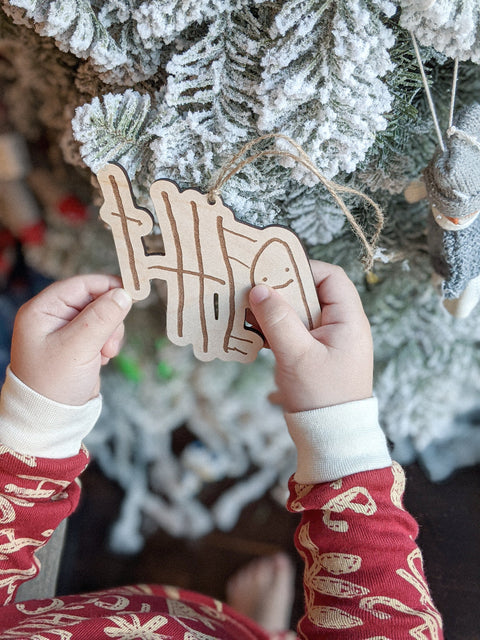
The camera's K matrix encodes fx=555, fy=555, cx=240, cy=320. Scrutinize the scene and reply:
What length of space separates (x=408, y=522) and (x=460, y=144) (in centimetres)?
32

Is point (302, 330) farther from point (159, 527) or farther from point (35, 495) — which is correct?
point (159, 527)

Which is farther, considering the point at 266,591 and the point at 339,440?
the point at 266,591

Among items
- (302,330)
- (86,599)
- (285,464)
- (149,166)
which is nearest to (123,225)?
(149,166)

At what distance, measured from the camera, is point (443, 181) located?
44 cm

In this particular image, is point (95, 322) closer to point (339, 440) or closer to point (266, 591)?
point (339, 440)

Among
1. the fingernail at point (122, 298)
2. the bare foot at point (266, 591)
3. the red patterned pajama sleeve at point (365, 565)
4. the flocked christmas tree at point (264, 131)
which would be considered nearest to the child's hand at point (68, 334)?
the fingernail at point (122, 298)

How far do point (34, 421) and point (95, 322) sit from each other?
105 mm

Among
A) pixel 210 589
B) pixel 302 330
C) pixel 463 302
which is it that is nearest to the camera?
pixel 302 330

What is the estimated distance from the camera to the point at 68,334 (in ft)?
1.48

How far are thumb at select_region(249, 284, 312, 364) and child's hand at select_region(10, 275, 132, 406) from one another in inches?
4.4

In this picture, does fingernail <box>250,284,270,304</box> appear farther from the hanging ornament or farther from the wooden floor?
the wooden floor

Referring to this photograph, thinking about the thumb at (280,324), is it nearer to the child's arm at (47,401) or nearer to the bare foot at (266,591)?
the child's arm at (47,401)

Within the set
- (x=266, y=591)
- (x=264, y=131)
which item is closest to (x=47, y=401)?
(x=264, y=131)

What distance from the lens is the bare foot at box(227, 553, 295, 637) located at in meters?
0.82
